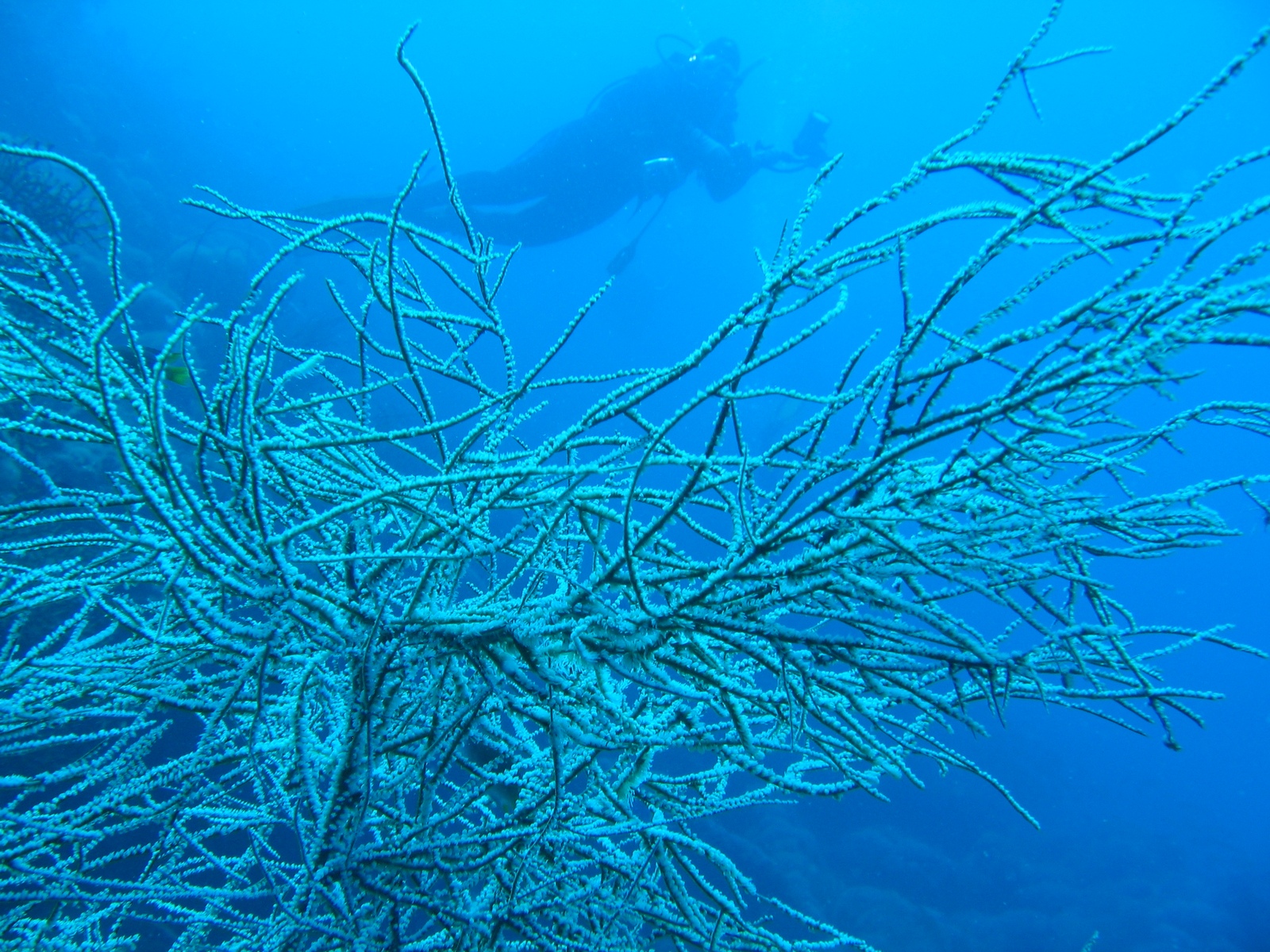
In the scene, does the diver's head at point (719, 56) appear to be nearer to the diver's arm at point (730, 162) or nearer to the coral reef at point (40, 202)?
the diver's arm at point (730, 162)

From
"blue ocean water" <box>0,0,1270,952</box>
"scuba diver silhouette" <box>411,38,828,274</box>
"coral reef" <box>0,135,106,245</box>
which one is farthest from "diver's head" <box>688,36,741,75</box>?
"coral reef" <box>0,135,106,245</box>

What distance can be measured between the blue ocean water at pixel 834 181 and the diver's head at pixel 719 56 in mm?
3493

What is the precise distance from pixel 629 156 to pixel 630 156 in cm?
4

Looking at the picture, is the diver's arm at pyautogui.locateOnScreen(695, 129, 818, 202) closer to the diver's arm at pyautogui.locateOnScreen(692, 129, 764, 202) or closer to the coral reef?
the diver's arm at pyautogui.locateOnScreen(692, 129, 764, 202)

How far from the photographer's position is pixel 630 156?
46.6ft

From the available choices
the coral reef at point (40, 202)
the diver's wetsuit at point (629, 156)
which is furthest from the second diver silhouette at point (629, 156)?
the coral reef at point (40, 202)

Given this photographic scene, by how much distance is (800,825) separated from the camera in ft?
41.8

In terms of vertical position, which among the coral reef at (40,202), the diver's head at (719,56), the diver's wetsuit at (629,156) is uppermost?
the diver's head at (719,56)

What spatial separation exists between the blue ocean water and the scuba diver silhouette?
1357 millimetres

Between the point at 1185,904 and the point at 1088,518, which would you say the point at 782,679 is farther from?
the point at 1185,904

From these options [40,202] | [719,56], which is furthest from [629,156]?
[40,202]

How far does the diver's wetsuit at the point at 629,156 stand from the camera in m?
13.8

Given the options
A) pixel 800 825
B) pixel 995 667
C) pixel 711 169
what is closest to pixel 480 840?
pixel 995 667

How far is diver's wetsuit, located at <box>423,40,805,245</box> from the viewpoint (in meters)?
13.8
